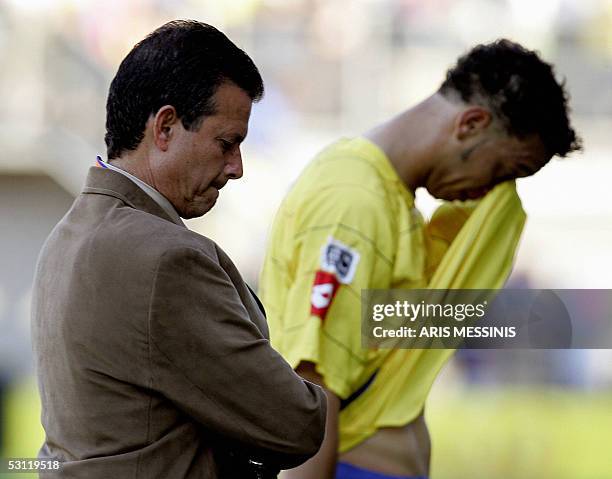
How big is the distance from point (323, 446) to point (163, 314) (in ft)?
3.03

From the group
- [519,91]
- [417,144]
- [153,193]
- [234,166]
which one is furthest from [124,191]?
[519,91]

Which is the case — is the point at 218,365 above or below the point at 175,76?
below

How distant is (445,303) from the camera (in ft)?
7.22

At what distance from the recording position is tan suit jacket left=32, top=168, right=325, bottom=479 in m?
1.18

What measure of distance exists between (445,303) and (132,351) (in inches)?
44.0

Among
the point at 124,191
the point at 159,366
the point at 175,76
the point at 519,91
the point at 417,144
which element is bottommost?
the point at 159,366

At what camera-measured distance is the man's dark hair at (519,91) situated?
2.12 meters

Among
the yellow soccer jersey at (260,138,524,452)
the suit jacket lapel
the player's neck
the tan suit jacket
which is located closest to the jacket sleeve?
the tan suit jacket

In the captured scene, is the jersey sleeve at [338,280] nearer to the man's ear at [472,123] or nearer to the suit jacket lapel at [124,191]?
the man's ear at [472,123]

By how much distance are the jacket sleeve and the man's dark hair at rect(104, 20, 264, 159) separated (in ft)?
0.61

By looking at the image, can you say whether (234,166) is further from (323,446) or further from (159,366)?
(323,446)

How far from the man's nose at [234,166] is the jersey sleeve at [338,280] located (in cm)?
72

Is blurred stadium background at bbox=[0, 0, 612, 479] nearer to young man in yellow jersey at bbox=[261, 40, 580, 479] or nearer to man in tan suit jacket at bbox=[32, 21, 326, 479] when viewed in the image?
young man in yellow jersey at bbox=[261, 40, 580, 479]

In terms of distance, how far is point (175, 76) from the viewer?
49.7 inches
